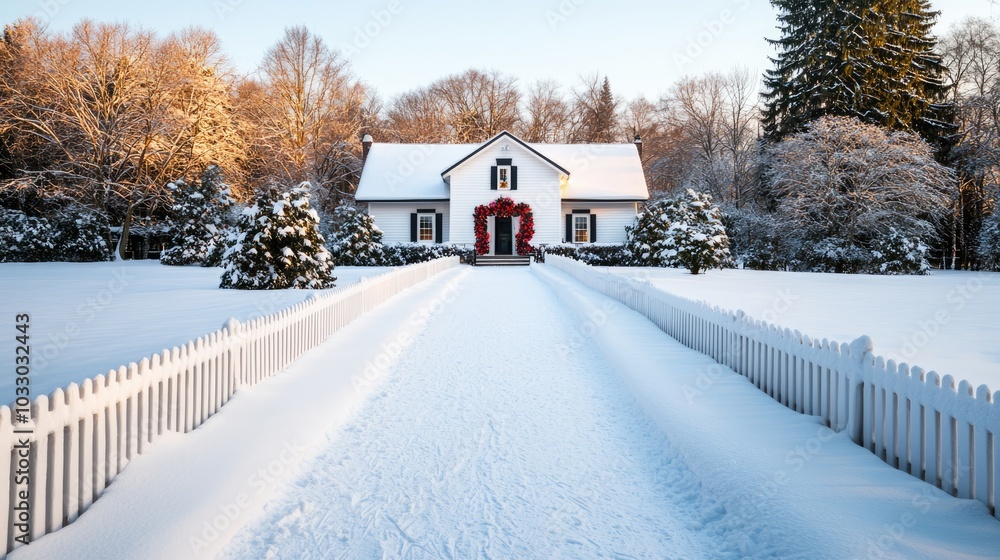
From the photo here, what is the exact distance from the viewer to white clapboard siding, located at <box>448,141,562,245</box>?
33.1m

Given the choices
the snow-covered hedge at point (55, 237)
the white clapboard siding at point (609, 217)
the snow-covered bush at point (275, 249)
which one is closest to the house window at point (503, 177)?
the white clapboard siding at point (609, 217)

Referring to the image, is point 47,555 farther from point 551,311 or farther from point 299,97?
point 299,97

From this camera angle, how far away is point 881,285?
63.8ft

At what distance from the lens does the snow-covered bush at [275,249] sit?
15.9 metres

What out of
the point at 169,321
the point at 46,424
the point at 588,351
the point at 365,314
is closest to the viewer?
the point at 46,424

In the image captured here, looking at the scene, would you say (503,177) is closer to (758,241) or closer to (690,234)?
(690,234)

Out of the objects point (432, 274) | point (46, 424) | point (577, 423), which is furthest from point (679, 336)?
point (432, 274)

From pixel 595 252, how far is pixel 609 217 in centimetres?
278

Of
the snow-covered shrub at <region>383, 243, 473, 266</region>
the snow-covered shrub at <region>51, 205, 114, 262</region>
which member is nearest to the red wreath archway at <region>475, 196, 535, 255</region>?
the snow-covered shrub at <region>383, 243, 473, 266</region>

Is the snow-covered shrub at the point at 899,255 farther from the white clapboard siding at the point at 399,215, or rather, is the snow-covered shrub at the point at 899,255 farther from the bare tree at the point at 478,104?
the bare tree at the point at 478,104

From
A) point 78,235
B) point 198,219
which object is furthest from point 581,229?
point 78,235

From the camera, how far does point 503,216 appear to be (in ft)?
107

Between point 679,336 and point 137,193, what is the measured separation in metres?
31.7

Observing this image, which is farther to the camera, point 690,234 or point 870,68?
point 870,68
